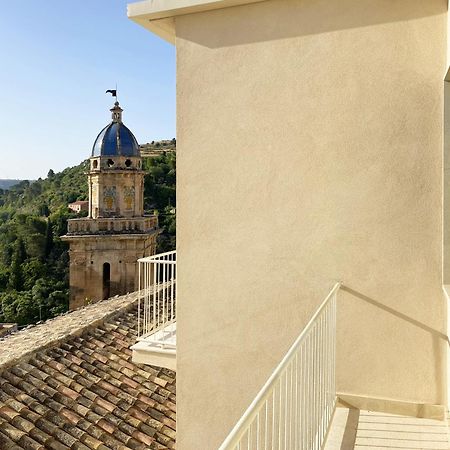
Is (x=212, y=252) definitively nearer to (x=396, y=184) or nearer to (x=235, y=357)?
(x=235, y=357)


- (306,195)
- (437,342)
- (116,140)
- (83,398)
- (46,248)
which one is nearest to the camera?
(437,342)

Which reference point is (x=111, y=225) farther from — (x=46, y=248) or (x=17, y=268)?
(x=46, y=248)

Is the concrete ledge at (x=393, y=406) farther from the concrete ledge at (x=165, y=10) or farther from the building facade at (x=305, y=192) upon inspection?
the concrete ledge at (x=165, y=10)

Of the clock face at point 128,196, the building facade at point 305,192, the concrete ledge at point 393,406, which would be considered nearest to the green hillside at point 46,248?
the clock face at point 128,196

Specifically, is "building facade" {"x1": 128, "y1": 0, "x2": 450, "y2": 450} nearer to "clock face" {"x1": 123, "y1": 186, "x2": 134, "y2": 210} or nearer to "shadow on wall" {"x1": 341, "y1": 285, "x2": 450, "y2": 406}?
"shadow on wall" {"x1": 341, "y1": 285, "x2": 450, "y2": 406}

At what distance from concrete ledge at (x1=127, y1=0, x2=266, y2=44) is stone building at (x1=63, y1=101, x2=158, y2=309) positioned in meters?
18.6

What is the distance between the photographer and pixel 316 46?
14.4 feet

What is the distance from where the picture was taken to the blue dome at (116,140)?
23562 millimetres

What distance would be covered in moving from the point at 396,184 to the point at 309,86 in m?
1.07

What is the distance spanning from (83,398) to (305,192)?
3719 millimetres

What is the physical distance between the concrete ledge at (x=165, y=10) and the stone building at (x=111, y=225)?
18.6 m

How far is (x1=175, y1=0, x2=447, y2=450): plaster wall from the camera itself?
13.4ft

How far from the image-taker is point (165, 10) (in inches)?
189

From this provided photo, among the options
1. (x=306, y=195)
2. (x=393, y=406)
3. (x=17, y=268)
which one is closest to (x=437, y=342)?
(x=393, y=406)
